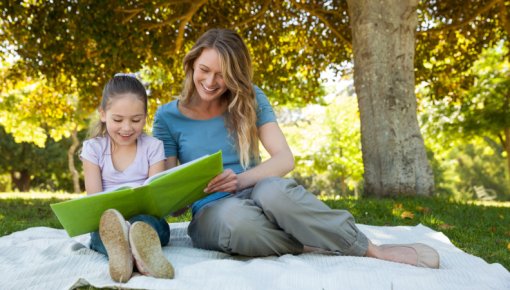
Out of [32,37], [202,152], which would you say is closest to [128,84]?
[202,152]

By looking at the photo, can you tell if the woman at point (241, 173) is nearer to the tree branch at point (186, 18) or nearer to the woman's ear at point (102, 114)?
the woman's ear at point (102, 114)

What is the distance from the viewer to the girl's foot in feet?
9.07

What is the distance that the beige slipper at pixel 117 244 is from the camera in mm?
2287

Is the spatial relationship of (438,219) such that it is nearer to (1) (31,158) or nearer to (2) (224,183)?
(2) (224,183)

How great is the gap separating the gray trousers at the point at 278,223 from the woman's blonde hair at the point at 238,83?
350mm

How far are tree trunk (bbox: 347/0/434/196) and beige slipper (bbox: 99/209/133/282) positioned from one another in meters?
4.77

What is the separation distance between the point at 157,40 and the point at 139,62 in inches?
17.8

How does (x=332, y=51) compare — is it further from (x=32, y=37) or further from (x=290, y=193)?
(x=290, y=193)

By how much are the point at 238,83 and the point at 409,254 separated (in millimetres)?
1324

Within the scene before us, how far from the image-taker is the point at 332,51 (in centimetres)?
1035

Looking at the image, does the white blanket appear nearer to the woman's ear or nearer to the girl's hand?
the girl's hand

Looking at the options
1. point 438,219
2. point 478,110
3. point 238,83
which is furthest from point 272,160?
point 478,110

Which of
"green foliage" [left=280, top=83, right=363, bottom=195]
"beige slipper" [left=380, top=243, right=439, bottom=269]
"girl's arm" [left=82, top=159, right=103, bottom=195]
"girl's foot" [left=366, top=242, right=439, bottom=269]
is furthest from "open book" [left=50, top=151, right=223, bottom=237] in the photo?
"green foliage" [left=280, top=83, right=363, bottom=195]

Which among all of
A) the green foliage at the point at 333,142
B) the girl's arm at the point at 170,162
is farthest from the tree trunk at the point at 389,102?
the green foliage at the point at 333,142
